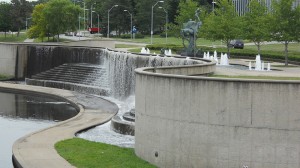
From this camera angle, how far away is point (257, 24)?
47.5 m

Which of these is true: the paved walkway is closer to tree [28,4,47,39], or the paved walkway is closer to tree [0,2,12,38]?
tree [28,4,47,39]

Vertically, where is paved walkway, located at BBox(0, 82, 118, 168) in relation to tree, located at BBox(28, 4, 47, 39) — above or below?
below

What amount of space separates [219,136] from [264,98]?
1.77 metres

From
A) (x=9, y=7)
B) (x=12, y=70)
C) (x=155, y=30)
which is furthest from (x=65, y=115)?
(x=9, y=7)

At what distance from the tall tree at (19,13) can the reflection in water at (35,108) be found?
69.7 meters

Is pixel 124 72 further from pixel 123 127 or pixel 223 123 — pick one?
pixel 223 123

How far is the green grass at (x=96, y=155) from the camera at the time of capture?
18.6m

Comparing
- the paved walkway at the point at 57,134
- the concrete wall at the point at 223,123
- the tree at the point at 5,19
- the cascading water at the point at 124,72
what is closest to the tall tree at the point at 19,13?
the tree at the point at 5,19

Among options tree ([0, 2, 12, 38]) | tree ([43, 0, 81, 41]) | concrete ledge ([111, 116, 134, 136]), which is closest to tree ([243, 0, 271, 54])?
concrete ledge ([111, 116, 134, 136])

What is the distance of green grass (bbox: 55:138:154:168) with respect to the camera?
18.6 metres

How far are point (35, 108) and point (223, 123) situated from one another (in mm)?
21209

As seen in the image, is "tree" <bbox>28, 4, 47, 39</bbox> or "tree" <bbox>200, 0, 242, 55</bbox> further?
"tree" <bbox>28, 4, 47, 39</bbox>

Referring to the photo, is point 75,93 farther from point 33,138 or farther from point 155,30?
point 155,30

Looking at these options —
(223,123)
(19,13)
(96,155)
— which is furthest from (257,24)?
(19,13)
